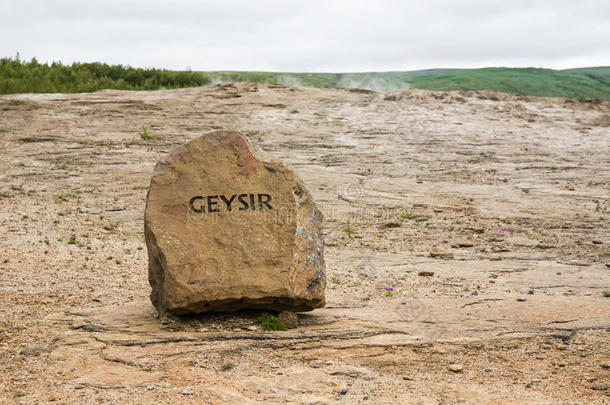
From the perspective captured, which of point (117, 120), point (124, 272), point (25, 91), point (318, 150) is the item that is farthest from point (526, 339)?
point (25, 91)

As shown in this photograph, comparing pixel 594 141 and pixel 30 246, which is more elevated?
pixel 594 141

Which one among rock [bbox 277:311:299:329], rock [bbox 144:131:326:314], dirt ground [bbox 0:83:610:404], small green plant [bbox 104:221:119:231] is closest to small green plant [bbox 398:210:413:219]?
dirt ground [bbox 0:83:610:404]

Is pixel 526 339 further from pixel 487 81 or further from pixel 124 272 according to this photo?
pixel 487 81

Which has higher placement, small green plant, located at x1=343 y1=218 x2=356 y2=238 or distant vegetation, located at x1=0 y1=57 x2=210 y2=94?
distant vegetation, located at x1=0 y1=57 x2=210 y2=94

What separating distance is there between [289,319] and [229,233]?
1032 mm

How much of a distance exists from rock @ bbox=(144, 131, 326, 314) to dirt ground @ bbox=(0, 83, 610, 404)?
1.24ft

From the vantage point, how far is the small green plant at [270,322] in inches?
217

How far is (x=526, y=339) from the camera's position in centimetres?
545

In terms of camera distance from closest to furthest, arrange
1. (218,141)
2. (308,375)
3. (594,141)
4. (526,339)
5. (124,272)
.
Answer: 1. (308,375)
2. (526,339)
3. (218,141)
4. (124,272)
5. (594,141)

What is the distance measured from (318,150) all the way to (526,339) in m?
10.4

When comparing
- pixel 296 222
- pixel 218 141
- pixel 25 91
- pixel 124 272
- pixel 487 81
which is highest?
pixel 487 81

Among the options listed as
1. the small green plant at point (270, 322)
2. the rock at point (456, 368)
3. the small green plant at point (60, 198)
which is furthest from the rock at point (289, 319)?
the small green plant at point (60, 198)

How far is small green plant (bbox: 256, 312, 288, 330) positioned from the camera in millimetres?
5523

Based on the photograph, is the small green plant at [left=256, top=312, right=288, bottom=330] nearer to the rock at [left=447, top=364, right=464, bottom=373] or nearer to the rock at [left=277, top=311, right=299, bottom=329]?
the rock at [left=277, top=311, right=299, bottom=329]
